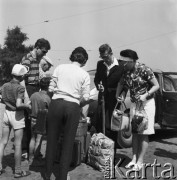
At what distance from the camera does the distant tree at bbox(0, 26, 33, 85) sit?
5233 centimetres

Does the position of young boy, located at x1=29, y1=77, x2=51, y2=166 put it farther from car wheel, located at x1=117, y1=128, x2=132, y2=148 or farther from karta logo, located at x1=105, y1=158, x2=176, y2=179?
car wheel, located at x1=117, y1=128, x2=132, y2=148

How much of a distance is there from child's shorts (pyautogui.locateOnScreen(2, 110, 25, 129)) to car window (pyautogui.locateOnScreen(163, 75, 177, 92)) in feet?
13.2

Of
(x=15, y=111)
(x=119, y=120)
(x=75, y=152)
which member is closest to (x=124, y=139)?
(x=119, y=120)

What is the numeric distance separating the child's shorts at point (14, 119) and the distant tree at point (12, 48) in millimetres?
48137

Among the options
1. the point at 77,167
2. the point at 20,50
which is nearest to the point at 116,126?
the point at 77,167

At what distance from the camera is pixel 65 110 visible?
163 inches

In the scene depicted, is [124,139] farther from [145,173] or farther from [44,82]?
[44,82]

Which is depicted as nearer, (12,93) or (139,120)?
(12,93)

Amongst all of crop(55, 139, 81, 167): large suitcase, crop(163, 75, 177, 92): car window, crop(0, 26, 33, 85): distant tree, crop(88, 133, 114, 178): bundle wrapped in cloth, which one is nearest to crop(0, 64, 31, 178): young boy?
crop(55, 139, 81, 167): large suitcase

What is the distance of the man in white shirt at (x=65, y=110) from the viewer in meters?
4.16

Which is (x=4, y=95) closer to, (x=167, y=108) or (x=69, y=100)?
(x=69, y=100)

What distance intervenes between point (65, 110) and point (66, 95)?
0.20 meters

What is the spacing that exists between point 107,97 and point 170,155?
183 centimetres

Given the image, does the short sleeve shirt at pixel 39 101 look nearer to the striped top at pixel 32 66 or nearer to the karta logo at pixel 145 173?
the striped top at pixel 32 66
